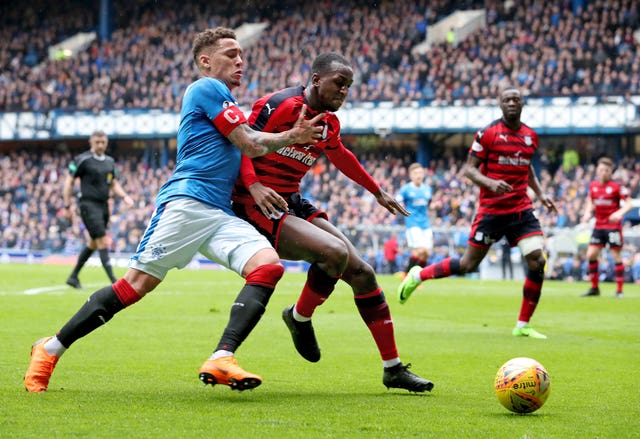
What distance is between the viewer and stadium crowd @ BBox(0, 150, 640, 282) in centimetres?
3092

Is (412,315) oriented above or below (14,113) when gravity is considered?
below

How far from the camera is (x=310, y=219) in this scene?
7.21 meters

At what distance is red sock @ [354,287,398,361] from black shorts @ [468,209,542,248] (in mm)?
4511

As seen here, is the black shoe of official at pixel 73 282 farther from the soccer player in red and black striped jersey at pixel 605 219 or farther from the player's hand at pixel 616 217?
the player's hand at pixel 616 217

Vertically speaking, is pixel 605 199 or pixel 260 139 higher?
pixel 260 139

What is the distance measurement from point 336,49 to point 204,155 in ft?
124

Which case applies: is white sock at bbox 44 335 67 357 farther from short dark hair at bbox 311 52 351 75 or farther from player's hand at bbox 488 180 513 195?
player's hand at bbox 488 180 513 195

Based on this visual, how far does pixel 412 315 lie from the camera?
13547 millimetres

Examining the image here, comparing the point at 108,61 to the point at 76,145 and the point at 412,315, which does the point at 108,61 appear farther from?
the point at 412,315

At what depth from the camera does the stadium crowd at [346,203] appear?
30922 millimetres

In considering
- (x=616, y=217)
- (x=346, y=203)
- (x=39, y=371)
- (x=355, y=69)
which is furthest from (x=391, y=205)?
(x=355, y=69)

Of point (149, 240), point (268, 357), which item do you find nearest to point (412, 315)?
point (268, 357)

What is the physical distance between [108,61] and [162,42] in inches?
111

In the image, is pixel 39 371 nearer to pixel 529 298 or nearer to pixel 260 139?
pixel 260 139
